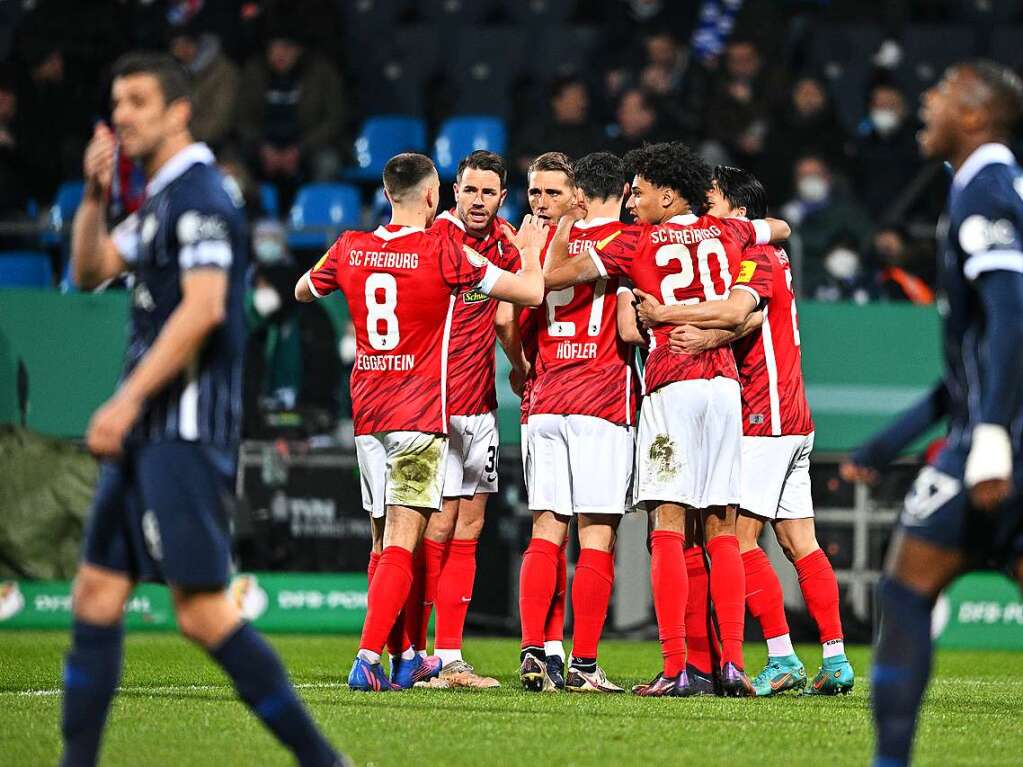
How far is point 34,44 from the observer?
16.1 metres

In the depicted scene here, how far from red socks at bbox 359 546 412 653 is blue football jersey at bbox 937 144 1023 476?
3.36m

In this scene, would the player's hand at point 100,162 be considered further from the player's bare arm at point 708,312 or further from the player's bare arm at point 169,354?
the player's bare arm at point 708,312

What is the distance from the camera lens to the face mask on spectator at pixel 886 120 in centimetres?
1574

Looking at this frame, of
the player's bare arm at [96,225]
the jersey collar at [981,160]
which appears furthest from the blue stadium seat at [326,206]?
the jersey collar at [981,160]

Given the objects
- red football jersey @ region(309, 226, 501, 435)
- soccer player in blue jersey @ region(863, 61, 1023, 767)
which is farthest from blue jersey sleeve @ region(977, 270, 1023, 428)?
red football jersey @ region(309, 226, 501, 435)

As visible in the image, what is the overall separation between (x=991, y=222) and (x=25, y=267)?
1042cm

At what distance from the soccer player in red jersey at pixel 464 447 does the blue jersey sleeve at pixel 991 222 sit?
3.89 meters

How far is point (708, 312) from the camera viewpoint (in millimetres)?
7711

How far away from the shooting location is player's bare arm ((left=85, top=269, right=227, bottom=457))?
4457 mm

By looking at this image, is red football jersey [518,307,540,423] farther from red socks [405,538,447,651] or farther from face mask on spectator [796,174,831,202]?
face mask on spectator [796,174,831,202]

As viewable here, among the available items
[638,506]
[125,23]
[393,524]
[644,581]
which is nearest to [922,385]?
[644,581]

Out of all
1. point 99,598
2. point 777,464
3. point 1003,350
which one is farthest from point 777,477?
point 99,598

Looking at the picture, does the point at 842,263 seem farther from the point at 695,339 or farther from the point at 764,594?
the point at 695,339

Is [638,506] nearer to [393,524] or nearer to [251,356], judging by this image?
[393,524]
